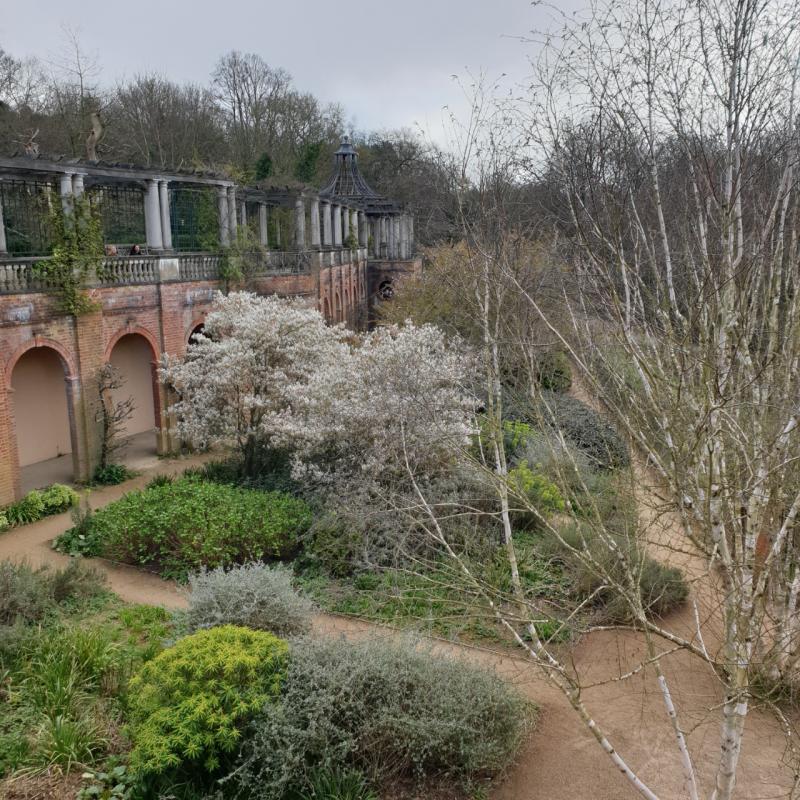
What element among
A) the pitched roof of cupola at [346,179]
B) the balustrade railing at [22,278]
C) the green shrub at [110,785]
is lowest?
the green shrub at [110,785]

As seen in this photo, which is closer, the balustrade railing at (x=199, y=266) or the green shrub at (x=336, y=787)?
the green shrub at (x=336, y=787)

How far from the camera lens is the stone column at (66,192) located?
49.6 ft

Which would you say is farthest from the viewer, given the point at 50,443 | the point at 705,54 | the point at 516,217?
the point at 50,443

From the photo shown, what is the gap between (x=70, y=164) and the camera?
15219 millimetres

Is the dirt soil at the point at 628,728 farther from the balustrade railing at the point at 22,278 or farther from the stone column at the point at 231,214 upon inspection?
the stone column at the point at 231,214

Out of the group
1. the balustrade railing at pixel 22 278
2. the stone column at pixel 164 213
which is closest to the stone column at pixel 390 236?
the stone column at pixel 164 213

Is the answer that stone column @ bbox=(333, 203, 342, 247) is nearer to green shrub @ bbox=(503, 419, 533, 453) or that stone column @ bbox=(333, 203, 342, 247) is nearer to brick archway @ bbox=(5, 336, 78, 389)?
brick archway @ bbox=(5, 336, 78, 389)

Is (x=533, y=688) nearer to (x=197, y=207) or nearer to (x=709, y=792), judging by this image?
(x=709, y=792)

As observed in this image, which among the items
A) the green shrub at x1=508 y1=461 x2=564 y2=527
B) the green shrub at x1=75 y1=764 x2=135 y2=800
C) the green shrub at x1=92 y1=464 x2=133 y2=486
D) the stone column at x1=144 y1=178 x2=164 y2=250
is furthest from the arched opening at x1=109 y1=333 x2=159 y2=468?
the green shrub at x1=75 y1=764 x2=135 y2=800

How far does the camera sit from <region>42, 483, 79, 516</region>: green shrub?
14039 mm

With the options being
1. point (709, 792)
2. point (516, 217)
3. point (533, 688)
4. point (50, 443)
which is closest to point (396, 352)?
point (516, 217)

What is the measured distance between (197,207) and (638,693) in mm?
18538

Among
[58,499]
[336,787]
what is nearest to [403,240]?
[58,499]

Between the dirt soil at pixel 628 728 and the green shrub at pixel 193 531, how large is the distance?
2.12 metres
